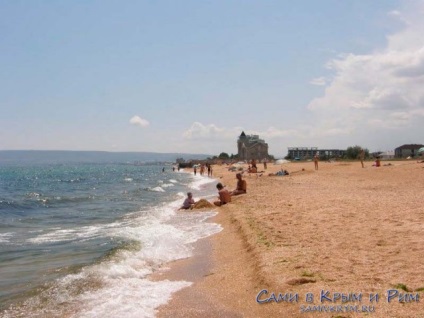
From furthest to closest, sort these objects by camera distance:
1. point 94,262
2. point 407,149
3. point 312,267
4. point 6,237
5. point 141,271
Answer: point 407,149 < point 6,237 < point 94,262 < point 141,271 < point 312,267

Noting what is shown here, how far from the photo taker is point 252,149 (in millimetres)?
119688

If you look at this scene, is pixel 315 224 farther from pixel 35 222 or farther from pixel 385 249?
pixel 35 222

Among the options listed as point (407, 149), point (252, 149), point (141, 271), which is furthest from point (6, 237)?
point (252, 149)

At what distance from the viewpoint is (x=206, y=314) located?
5258 mm

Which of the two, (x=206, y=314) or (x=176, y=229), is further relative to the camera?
(x=176, y=229)

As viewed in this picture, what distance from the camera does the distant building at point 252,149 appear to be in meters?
119

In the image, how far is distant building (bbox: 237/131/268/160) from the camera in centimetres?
11919

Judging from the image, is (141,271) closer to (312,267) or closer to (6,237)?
(312,267)

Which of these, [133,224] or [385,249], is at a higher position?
[385,249]

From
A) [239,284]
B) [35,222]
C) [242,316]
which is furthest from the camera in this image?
[35,222]

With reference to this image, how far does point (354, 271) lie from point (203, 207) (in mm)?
12022

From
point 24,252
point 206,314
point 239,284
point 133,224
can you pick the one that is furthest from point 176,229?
point 206,314

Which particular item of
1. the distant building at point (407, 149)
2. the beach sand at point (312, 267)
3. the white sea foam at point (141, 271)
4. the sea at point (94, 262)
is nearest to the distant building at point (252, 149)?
the distant building at point (407, 149)

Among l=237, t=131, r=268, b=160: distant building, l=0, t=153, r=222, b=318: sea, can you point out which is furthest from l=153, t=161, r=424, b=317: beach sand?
l=237, t=131, r=268, b=160: distant building
